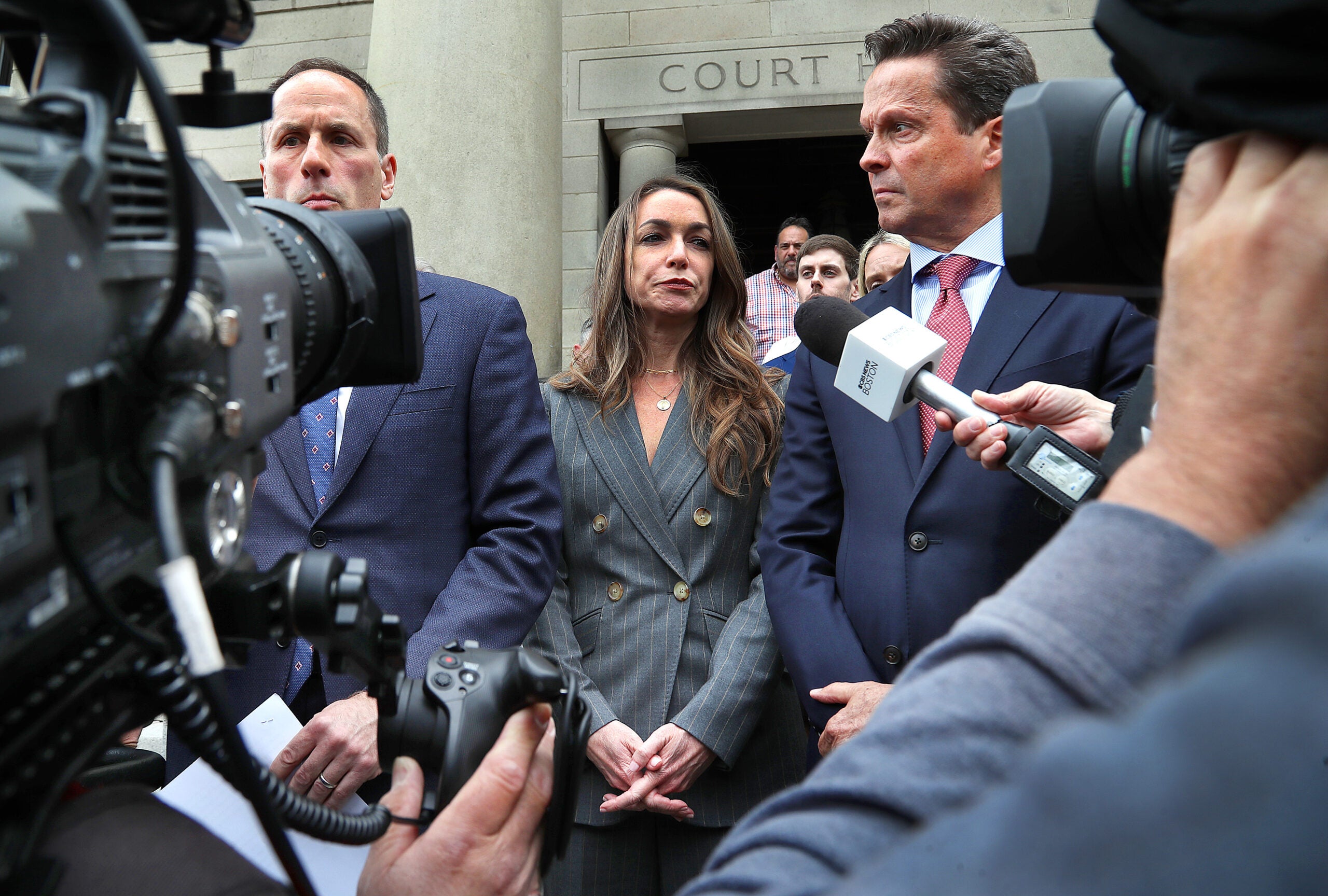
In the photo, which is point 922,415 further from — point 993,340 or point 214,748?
point 214,748

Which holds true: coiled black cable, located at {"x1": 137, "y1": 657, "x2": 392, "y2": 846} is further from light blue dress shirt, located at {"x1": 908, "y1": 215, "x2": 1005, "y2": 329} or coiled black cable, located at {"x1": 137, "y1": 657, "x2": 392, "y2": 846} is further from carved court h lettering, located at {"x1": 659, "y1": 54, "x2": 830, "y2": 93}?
carved court h lettering, located at {"x1": 659, "y1": 54, "x2": 830, "y2": 93}

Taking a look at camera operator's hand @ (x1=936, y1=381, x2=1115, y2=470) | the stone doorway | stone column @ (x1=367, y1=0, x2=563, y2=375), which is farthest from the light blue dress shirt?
the stone doorway

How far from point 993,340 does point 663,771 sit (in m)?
1.12

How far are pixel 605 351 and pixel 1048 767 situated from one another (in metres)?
2.35

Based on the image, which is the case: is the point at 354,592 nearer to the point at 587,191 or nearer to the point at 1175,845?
the point at 1175,845

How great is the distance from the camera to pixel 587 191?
639cm

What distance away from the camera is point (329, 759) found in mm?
1521

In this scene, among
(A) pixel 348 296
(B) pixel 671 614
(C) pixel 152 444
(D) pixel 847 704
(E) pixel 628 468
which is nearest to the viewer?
(C) pixel 152 444

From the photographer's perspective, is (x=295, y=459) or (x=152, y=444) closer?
(x=152, y=444)

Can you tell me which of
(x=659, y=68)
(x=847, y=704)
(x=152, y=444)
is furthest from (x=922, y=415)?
(x=659, y=68)

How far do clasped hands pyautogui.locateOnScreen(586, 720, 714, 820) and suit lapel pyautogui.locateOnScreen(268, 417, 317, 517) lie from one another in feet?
2.59

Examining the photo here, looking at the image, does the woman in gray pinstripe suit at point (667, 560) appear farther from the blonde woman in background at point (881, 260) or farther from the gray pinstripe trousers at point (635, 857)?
the blonde woman in background at point (881, 260)

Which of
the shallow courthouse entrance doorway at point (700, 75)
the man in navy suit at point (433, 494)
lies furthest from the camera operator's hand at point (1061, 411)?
the shallow courthouse entrance doorway at point (700, 75)

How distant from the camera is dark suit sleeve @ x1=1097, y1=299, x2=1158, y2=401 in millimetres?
1861
